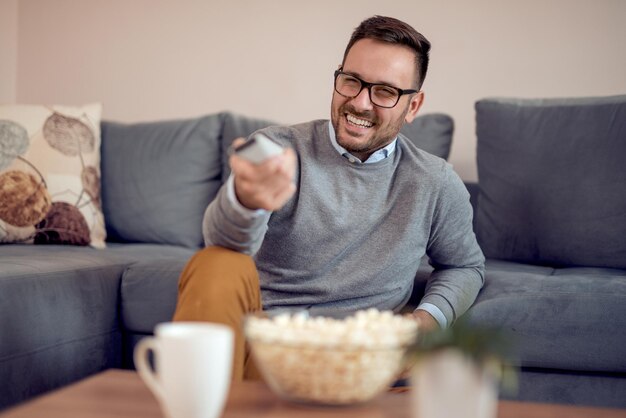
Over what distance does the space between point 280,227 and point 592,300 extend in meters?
0.68

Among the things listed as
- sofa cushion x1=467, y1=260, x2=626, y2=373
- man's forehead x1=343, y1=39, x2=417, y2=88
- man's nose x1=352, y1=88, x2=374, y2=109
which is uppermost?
man's forehead x1=343, y1=39, x2=417, y2=88

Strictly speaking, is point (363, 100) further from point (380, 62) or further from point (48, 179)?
point (48, 179)

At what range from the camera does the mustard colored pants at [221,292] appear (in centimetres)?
115

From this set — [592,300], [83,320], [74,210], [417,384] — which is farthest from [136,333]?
[417,384]

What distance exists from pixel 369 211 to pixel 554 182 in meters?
0.76

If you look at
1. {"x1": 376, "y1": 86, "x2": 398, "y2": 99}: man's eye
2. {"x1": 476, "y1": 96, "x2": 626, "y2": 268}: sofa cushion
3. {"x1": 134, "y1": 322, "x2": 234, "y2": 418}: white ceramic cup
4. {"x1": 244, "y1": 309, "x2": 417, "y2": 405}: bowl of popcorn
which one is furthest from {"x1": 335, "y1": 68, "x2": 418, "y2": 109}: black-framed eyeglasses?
{"x1": 134, "y1": 322, "x2": 234, "y2": 418}: white ceramic cup

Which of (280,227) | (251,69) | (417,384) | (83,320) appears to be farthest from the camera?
Result: (251,69)

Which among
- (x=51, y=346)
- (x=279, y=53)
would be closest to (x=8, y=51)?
(x=279, y=53)

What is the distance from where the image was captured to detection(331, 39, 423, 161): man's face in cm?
168

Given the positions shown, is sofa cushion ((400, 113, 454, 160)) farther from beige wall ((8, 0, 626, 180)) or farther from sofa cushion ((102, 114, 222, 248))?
sofa cushion ((102, 114, 222, 248))

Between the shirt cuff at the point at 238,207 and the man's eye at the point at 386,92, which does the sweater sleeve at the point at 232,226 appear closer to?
the shirt cuff at the point at 238,207

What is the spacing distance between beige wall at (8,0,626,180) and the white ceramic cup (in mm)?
2059

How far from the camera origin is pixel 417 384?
2.67 feet

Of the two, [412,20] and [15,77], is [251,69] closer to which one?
[412,20]
